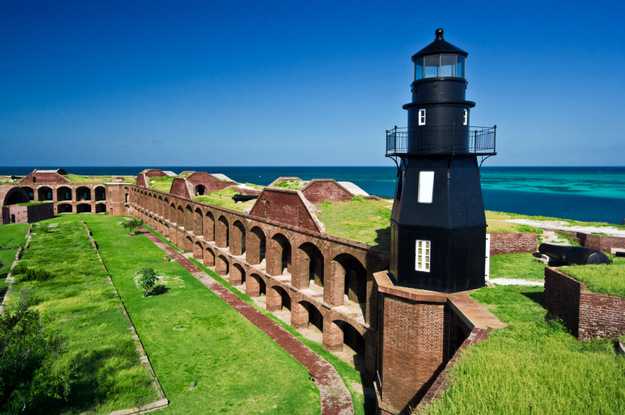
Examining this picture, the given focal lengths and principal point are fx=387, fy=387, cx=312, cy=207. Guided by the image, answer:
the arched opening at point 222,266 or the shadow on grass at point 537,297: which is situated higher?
the shadow on grass at point 537,297

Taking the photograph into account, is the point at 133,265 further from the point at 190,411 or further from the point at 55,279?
the point at 190,411

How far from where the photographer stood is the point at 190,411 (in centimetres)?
1317

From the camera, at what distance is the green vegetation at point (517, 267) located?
47.6ft

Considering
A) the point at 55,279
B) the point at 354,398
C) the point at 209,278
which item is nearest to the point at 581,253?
the point at 354,398

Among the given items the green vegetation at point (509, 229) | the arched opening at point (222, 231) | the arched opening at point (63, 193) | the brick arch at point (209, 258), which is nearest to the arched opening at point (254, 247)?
the arched opening at point (222, 231)

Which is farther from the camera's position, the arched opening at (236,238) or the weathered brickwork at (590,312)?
the arched opening at (236,238)

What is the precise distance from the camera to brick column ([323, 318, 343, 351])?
18062 millimetres

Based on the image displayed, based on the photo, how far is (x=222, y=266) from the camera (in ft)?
96.8

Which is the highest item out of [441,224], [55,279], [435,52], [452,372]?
[435,52]

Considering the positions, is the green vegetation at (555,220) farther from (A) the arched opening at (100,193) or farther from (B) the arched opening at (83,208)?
(B) the arched opening at (83,208)

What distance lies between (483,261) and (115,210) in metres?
62.5

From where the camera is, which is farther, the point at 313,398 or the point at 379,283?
the point at 313,398

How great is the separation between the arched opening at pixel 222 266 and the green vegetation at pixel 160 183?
18.9 metres

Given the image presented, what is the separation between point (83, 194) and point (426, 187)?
7189 centimetres
